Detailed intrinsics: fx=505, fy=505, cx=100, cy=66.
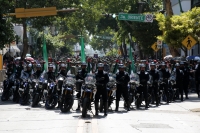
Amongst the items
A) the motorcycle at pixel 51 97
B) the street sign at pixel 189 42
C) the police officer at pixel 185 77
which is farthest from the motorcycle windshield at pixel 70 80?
the street sign at pixel 189 42

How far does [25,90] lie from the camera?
2166 centimetres

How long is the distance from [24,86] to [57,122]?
674cm

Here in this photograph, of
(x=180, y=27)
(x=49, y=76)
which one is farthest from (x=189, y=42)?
(x=49, y=76)

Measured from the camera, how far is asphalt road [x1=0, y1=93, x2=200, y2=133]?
45.9 feet

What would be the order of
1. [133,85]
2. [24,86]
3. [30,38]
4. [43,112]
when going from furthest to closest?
1. [30,38]
2. [24,86]
3. [133,85]
4. [43,112]

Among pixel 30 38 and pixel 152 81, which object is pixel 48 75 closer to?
pixel 152 81

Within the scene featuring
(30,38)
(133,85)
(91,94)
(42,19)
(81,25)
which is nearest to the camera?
(91,94)

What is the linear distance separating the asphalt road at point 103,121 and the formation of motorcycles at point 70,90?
434 millimetres

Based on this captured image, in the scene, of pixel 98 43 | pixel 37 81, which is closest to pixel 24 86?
pixel 37 81

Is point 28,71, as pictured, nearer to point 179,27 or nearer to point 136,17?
point 136,17

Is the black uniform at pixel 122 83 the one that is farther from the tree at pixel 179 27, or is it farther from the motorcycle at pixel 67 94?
the tree at pixel 179 27

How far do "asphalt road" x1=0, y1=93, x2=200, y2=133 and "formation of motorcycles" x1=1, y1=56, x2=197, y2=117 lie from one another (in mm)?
434

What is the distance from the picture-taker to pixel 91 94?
56.5ft

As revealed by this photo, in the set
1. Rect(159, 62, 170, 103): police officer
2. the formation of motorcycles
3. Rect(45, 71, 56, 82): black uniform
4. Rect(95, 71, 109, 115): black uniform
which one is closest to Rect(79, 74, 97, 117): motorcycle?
the formation of motorcycles
